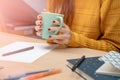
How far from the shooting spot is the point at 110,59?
692 mm

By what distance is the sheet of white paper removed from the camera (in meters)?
0.81

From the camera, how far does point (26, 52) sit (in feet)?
2.85

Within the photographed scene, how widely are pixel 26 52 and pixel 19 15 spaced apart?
480 mm

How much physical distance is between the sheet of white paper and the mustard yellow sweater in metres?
0.20

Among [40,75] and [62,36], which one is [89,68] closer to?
[40,75]

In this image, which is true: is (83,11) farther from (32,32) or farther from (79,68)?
(79,68)

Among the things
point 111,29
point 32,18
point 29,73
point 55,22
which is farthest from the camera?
point 32,18

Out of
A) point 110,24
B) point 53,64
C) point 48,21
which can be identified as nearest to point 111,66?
point 53,64

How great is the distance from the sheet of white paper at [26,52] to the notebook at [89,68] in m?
0.14

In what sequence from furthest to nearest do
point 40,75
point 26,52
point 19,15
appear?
point 19,15
point 26,52
point 40,75

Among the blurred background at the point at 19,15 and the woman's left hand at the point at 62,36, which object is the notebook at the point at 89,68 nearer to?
→ the woman's left hand at the point at 62,36

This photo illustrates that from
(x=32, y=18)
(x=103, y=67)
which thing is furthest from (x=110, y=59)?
(x=32, y=18)

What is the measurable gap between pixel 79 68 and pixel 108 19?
18.9 inches

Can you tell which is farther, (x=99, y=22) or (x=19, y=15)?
(x=19, y=15)
